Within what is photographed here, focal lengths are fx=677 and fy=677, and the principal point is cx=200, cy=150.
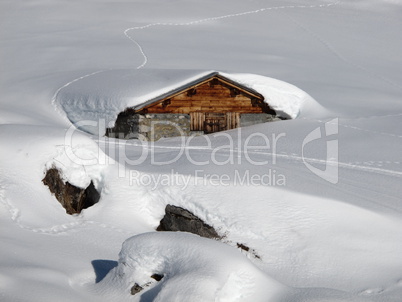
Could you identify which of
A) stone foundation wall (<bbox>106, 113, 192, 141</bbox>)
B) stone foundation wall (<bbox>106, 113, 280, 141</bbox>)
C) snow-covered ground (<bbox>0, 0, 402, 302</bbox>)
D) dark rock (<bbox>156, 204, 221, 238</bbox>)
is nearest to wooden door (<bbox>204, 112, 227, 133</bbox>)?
stone foundation wall (<bbox>106, 113, 280, 141</bbox>)

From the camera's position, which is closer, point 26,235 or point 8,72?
point 26,235

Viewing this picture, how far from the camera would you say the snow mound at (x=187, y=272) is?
771 centimetres

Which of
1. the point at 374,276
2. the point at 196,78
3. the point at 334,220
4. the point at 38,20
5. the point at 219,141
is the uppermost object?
the point at 38,20

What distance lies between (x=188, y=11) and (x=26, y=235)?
32.3 meters

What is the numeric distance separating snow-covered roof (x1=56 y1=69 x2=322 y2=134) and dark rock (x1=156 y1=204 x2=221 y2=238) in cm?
910

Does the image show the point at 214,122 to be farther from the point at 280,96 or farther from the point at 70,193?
the point at 70,193

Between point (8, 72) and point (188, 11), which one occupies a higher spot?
point (188, 11)

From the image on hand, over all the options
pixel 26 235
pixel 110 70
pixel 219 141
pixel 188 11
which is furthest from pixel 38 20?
pixel 26 235

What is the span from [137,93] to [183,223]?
1008cm

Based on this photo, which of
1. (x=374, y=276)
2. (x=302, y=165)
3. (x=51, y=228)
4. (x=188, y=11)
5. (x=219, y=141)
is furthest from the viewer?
(x=188, y=11)

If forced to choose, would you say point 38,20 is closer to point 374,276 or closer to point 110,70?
point 110,70

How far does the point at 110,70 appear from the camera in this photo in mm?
25875

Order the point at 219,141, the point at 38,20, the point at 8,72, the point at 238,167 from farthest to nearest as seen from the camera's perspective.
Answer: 1. the point at 38,20
2. the point at 8,72
3. the point at 219,141
4. the point at 238,167

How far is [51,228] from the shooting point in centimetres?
1098
